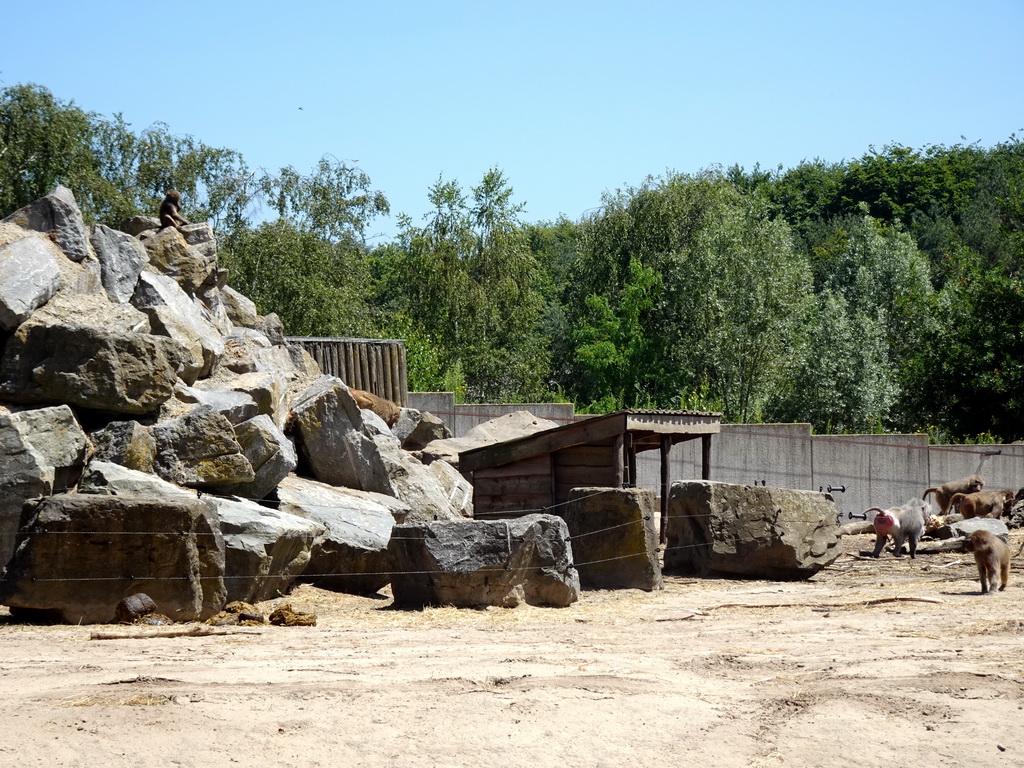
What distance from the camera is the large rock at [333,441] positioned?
13766mm

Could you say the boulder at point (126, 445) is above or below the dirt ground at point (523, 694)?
above

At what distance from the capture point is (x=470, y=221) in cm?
4169

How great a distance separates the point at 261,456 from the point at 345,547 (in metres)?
1.30

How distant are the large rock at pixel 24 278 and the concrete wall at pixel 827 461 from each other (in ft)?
41.3

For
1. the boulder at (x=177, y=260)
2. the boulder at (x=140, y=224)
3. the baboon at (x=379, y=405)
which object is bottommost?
the baboon at (x=379, y=405)

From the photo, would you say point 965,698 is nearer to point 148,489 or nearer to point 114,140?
point 148,489

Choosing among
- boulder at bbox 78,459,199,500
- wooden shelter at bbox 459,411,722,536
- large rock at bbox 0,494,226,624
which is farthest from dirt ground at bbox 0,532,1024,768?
wooden shelter at bbox 459,411,722,536

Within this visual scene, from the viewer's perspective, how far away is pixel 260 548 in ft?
33.0

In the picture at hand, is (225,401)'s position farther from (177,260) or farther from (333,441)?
(177,260)

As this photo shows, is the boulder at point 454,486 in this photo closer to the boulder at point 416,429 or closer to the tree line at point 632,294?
the boulder at point 416,429

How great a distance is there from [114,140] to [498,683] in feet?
109

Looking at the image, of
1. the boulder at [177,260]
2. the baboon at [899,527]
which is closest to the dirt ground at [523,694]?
the baboon at [899,527]

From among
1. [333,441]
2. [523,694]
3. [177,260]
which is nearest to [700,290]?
[177,260]

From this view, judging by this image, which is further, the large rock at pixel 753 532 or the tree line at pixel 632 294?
the tree line at pixel 632 294
